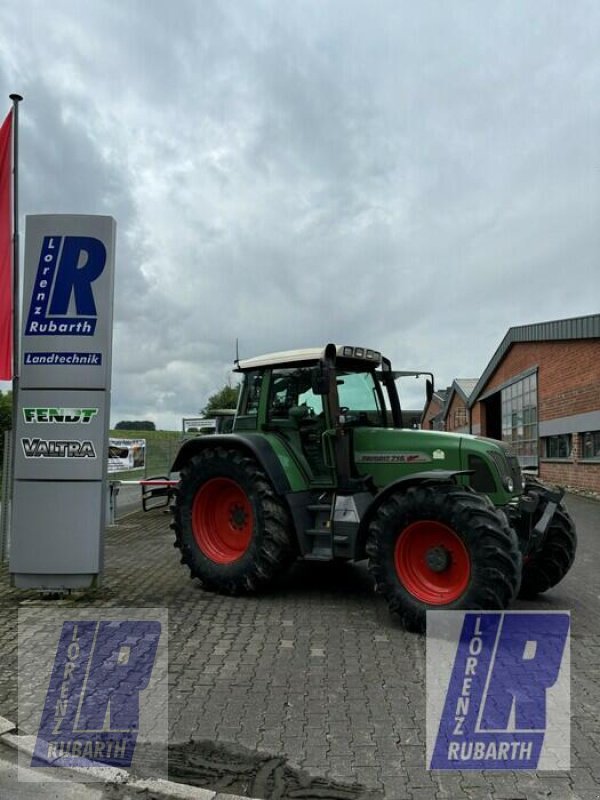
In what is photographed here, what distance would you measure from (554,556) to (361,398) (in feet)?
8.11

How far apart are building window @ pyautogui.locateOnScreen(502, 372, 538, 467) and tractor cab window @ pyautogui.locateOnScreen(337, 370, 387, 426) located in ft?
57.6

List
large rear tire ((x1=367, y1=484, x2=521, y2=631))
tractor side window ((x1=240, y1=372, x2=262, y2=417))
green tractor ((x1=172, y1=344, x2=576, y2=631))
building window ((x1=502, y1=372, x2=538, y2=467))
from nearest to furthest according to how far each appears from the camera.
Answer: large rear tire ((x1=367, y1=484, x2=521, y2=631)), green tractor ((x1=172, y1=344, x2=576, y2=631)), tractor side window ((x1=240, y1=372, x2=262, y2=417)), building window ((x1=502, y1=372, x2=538, y2=467))

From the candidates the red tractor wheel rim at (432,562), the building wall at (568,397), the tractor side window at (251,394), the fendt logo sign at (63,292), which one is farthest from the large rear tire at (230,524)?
the building wall at (568,397)

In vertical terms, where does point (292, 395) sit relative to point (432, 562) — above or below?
above

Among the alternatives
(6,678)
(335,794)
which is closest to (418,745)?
(335,794)

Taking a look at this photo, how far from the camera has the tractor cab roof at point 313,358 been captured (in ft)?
21.9

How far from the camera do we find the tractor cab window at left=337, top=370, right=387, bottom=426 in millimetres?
6730

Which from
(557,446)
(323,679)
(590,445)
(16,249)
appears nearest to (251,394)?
(16,249)

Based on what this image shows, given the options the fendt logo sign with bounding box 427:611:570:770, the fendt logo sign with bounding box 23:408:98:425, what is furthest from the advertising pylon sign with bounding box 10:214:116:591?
the fendt logo sign with bounding box 427:611:570:770

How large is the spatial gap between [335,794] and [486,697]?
4.79 feet

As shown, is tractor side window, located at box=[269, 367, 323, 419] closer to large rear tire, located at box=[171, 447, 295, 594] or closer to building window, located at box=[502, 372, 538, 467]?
large rear tire, located at box=[171, 447, 295, 594]

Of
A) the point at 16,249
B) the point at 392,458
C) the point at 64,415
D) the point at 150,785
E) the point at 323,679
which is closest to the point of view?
the point at 150,785

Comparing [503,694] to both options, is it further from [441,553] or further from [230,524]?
[230,524]

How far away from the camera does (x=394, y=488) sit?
5.54 metres
